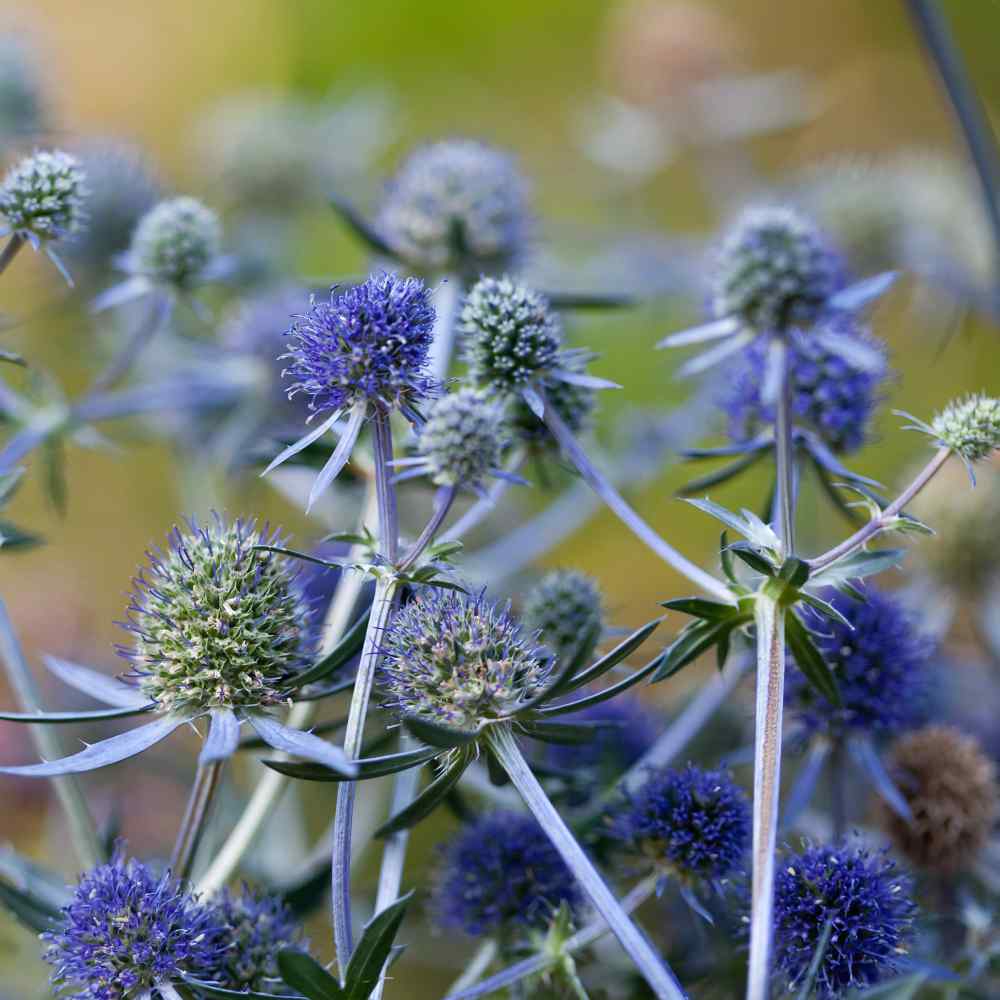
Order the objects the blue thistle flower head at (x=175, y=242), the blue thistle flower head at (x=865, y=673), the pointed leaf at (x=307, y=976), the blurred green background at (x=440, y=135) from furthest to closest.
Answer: the blurred green background at (x=440, y=135) < the blue thistle flower head at (x=175, y=242) < the blue thistle flower head at (x=865, y=673) < the pointed leaf at (x=307, y=976)

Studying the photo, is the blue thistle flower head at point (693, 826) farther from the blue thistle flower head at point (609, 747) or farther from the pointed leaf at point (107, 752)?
the pointed leaf at point (107, 752)

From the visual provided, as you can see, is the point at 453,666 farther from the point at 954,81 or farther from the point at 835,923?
the point at 954,81

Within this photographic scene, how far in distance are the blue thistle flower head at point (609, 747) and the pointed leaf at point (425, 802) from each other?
243 mm

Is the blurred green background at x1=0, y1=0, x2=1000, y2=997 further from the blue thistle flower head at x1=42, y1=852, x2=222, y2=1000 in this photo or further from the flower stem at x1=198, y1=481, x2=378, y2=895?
the blue thistle flower head at x1=42, y1=852, x2=222, y2=1000

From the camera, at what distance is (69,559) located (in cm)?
232

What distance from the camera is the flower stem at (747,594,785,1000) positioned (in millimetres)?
763

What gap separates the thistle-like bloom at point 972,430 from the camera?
91 centimetres

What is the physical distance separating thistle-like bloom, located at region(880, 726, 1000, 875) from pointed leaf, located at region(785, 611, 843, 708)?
32cm

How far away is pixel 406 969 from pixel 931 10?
57.4 inches

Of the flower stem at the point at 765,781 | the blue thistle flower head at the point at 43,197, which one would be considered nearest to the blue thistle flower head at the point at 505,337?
the flower stem at the point at 765,781

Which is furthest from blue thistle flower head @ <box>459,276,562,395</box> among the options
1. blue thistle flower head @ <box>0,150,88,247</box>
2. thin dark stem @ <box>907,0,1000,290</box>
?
thin dark stem @ <box>907,0,1000,290</box>

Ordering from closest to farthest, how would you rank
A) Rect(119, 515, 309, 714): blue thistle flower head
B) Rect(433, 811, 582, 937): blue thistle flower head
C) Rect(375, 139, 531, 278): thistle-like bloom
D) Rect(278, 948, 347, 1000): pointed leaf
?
1. Rect(278, 948, 347, 1000): pointed leaf
2. Rect(119, 515, 309, 714): blue thistle flower head
3. Rect(433, 811, 582, 937): blue thistle flower head
4. Rect(375, 139, 531, 278): thistle-like bloom

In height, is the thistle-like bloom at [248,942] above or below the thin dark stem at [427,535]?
below

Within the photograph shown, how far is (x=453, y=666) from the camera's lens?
0.90 metres
